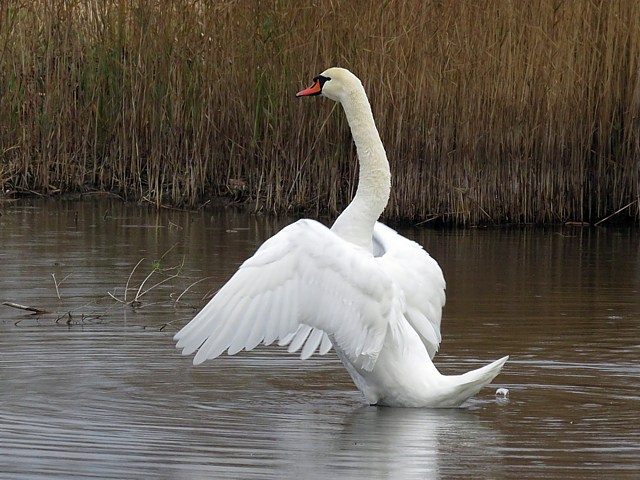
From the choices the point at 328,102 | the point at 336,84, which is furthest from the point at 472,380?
the point at 328,102

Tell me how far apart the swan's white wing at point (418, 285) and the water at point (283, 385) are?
0.43m

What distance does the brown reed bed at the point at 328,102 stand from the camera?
1164cm

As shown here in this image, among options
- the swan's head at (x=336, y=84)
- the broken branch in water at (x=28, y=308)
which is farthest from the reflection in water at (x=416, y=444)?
the broken branch in water at (x=28, y=308)

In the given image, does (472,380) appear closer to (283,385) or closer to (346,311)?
(346,311)

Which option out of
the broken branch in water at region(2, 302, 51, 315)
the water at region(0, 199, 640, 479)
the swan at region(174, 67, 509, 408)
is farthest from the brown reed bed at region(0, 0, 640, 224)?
the swan at region(174, 67, 509, 408)

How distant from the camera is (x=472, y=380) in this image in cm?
542

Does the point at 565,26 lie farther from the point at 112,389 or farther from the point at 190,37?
the point at 112,389

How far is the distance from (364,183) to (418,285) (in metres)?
0.54

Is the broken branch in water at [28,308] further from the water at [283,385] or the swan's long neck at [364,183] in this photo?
the swan's long neck at [364,183]

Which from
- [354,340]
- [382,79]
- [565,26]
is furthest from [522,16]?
[354,340]

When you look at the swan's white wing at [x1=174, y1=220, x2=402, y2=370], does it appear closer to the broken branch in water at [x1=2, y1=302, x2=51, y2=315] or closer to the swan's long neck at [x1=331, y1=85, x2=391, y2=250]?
the swan's long neck at [x1=331, y1=85, x2=391, y2=250]

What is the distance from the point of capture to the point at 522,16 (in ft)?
38.2

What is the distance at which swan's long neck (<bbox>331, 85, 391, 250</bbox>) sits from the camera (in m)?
6.04

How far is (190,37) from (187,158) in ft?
3.73
